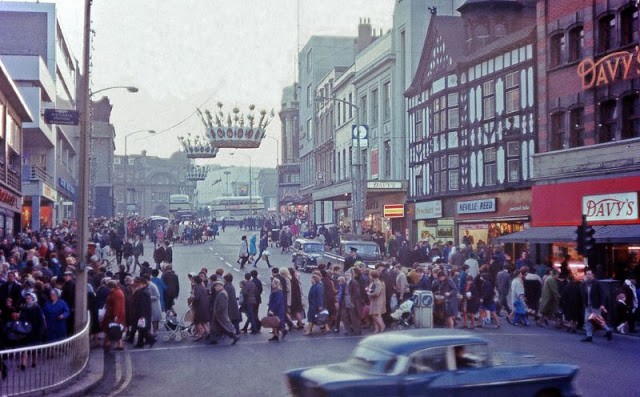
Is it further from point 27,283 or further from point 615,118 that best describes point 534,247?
point 27,283

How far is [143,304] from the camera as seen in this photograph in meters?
17.1

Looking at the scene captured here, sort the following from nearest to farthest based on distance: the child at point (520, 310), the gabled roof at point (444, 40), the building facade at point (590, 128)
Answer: the child at point (520, 310) < the building facade at point (590, 128) < the gabled roof at point (444, 40)

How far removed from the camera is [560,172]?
101 ft

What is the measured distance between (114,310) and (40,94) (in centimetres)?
3025

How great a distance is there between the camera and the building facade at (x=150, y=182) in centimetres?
13100

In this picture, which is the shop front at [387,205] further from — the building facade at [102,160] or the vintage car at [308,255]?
the building facade at [102,160]

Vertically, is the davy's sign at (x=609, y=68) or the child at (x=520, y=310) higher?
the davy's sign at (x=609, y=68)

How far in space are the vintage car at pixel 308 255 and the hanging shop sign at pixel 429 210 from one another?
9.46 meters

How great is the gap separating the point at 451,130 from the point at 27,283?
29.3 meters

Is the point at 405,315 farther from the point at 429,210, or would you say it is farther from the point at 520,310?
the point at 429,210

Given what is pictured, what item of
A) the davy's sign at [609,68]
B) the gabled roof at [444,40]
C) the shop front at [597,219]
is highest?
the gabled roof at [444,40]

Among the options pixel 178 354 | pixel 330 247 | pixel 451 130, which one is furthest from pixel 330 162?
pixel 178 354

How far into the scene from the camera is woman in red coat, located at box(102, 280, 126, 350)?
16812mm

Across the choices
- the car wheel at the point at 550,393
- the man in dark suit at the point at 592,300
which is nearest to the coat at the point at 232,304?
the man in dark suit at the point at 592,300
